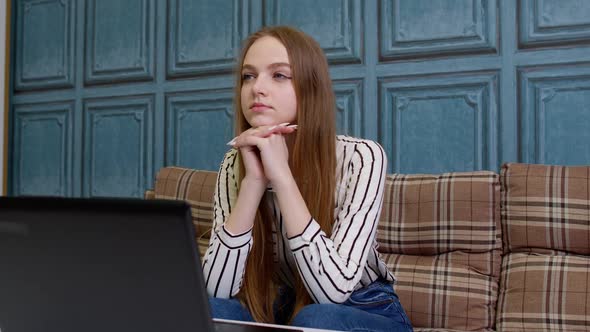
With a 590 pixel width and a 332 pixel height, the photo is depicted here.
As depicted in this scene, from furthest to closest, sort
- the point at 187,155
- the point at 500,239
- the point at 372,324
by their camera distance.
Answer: the point at 187,155, the point at 500,239, the point at 372,324

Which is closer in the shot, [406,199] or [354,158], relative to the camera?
[354,158]

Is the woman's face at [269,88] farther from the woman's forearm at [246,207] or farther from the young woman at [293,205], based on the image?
the woman's forearm at [246,207]

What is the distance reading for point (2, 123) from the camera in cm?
317

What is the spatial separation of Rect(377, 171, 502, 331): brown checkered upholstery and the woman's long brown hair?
1.84 feet

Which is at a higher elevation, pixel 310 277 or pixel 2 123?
pixel 2 123

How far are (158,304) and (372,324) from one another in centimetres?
66

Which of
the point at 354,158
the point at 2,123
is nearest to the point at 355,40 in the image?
the point at 354,158

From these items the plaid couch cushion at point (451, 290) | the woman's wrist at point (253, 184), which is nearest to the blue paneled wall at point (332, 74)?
the plaid couch cushion at point (451, 290)

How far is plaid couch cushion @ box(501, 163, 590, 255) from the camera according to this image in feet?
5.48

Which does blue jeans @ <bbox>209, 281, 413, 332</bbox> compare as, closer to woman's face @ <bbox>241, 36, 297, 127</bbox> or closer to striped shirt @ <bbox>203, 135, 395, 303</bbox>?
striped shirt @ <bbox>203, 135, 395, 303</bbox>

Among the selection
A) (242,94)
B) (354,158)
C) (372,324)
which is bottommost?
(372,324)

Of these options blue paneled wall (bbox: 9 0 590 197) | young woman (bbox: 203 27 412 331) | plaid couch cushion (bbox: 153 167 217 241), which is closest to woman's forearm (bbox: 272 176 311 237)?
young woman (bbox: 203 27 412 331)

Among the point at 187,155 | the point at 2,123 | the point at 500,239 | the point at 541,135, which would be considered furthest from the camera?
the point at 2,123

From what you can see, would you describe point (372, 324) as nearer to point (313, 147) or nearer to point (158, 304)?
point (313, 147)
